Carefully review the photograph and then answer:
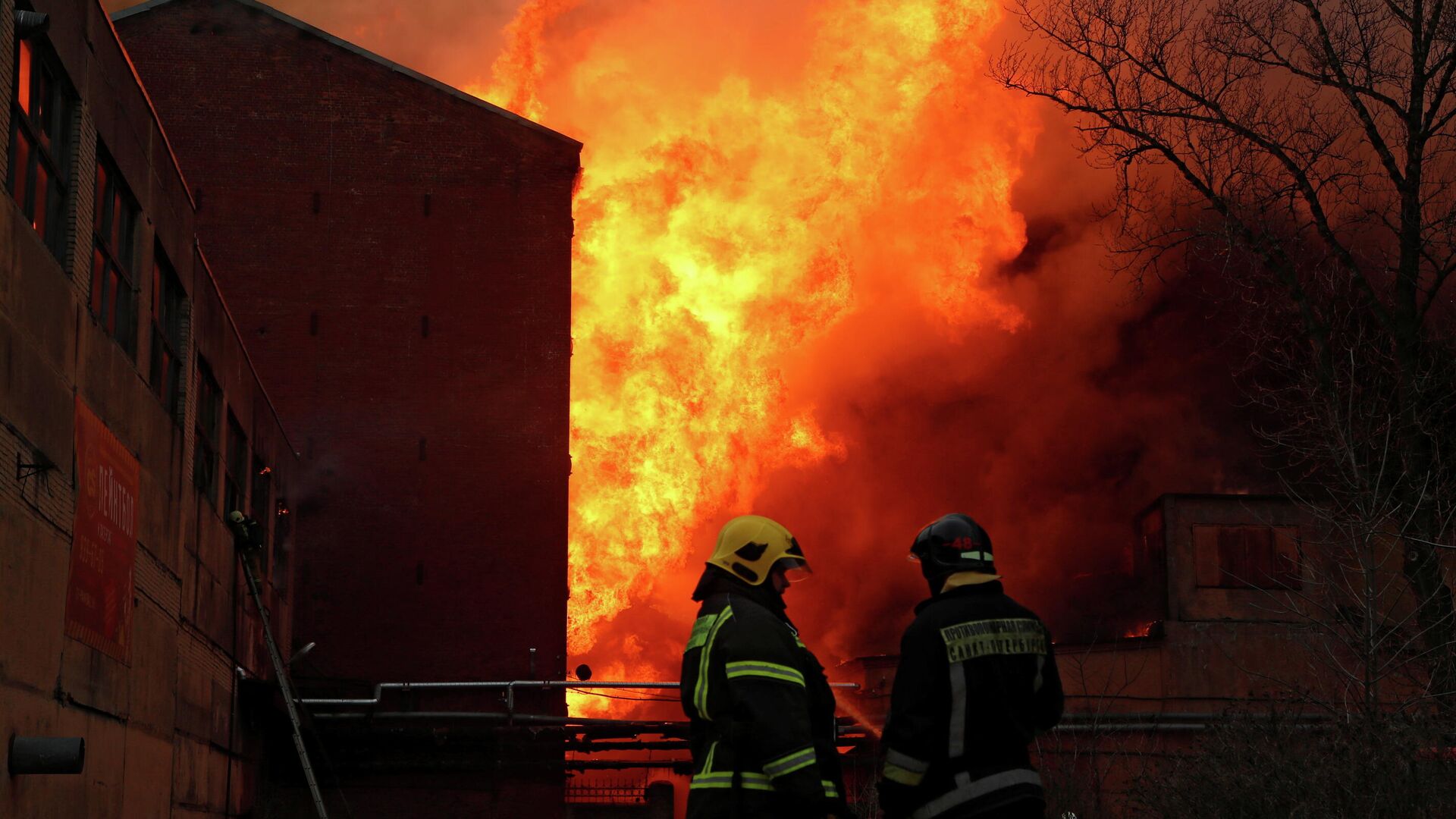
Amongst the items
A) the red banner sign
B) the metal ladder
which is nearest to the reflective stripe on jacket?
the red banner sign

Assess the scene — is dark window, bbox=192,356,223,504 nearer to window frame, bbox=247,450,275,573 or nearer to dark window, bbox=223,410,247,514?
dark window, bbox=223,410,247,514

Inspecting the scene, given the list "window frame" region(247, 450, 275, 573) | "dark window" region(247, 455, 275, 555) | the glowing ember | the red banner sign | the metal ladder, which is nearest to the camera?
the red banner sign

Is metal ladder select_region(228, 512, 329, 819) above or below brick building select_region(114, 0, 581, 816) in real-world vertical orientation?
below

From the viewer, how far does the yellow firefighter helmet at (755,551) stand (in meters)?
5.25

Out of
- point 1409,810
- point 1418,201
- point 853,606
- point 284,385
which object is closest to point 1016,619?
point 1409,810

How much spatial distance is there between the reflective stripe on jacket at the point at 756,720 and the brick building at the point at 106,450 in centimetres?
468

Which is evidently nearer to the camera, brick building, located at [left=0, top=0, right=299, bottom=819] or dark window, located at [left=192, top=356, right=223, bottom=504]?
brick building, located at [left=0, top=0, right=299, bottom=819]

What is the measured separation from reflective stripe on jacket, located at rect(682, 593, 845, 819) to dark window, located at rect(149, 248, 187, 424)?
8875 millimetres

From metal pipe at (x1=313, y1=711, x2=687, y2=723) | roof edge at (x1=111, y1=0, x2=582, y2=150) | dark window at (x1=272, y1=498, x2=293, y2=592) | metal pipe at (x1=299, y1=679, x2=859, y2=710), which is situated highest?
roof edge at (x1=111, y1=0, x2=582, y2=150)

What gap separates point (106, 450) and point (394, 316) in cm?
1454

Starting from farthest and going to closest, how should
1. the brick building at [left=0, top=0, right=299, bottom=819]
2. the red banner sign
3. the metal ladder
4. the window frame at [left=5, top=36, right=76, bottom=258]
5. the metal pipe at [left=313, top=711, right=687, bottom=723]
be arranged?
1. the metal pipe at [left=313, top=711, right=687, bottom=723]
2. the metal ladder
3. the red banner sign
4. the window frame at [left=5, top=36, right=76, bottom=258]
5. the brick building at [left=0, top=0, right=299, bottom=819]

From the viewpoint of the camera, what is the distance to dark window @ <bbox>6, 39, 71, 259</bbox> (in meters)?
8.66

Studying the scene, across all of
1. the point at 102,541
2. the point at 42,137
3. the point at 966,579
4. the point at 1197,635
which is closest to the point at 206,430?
the point at 102,541

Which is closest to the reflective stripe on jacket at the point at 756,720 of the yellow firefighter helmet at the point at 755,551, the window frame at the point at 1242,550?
the yellow firefighter helmet at the point at 755,551
